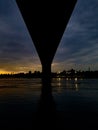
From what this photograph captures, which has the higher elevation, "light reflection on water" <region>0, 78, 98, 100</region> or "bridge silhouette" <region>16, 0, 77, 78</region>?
"bridge silhouette" <region>16, 0, 77, 78</region>

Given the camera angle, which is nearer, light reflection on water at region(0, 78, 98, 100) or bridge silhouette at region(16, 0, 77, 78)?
bridge silhouette at region(16, 0, 77, 78)

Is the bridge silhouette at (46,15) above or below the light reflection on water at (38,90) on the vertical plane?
above

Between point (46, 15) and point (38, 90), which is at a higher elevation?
point (46, 15)

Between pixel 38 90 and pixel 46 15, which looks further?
pixel 38 90

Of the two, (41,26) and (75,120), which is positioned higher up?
(41,26)

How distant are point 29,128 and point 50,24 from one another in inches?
604

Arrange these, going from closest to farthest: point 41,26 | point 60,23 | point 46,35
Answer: point 60,23, point 41,26, point 46,35

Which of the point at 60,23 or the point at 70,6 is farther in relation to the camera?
the point at 60,23

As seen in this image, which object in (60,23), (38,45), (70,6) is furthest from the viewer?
(38,45)

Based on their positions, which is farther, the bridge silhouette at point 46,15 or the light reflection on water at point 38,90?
the light reflection on water at point 38,90

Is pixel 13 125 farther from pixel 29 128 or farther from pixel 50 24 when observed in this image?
pixel 50 24

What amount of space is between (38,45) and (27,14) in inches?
533

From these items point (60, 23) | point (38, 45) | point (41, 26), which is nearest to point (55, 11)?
point (60, 23)

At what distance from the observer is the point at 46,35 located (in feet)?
84.6
